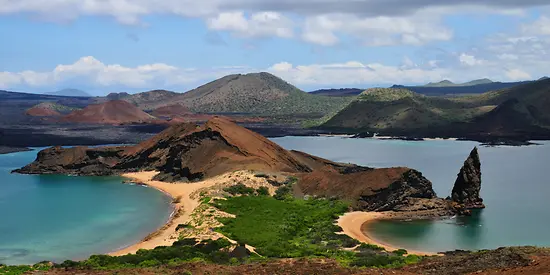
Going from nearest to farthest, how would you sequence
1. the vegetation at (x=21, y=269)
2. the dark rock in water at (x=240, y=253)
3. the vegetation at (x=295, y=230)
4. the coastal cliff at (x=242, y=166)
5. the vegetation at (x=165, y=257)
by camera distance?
the vegetation at (x=21, y=269)
the vegetation at (x=165, y=257)
the dark rock in water at (x=240, y=253)
the vegetation at (x=295, y=230)
the coastal cliff at (x=242, y=166)

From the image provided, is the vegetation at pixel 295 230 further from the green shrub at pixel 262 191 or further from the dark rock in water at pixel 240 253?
the green shrub at pixel 262 191

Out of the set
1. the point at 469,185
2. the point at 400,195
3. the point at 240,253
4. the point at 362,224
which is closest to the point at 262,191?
the point at 362,224

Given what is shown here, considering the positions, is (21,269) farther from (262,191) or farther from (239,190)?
(262,191)

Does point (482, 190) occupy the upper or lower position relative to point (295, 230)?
upper

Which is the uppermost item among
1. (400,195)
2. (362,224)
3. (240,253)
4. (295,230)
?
(400,195)

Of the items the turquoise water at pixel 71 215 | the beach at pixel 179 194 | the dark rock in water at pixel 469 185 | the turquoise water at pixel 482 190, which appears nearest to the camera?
the beach at pixel 179 194

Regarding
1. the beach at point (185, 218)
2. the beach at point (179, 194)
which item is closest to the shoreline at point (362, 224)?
the beach at point (185, 218)
